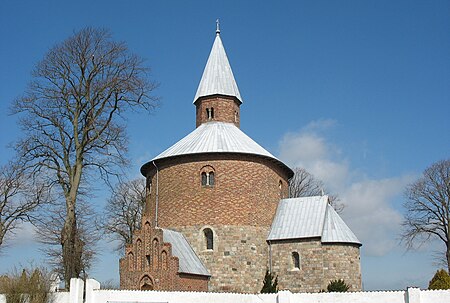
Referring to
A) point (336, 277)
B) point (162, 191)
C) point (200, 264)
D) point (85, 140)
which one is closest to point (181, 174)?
point (162, 191)

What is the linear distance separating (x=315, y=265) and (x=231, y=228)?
4472 mm

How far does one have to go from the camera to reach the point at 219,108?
3528cm

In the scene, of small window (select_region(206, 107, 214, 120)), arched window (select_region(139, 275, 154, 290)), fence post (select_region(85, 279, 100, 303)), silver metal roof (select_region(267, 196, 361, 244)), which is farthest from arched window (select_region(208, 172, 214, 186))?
fence post (select_region(85, 279, 100, 303))

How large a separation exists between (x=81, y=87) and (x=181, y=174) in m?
8.25

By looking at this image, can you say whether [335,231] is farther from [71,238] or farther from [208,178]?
[71,238]

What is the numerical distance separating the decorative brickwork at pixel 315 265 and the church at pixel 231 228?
48 mm

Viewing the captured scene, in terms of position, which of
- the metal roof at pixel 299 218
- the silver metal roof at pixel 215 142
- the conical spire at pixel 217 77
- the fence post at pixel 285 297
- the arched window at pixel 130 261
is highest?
the conical spire at pixel 217 77

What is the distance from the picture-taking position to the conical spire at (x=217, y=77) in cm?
3574

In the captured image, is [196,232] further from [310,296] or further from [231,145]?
[310,296]

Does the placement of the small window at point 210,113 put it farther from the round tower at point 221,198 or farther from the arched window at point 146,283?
the arched window at point 146,283

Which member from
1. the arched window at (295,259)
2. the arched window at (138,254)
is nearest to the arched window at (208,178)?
the arched window at (138,254)

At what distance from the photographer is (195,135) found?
110ft

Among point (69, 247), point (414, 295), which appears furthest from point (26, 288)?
point (414, 295)

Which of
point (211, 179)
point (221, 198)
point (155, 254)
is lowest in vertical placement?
point (155, 254)
